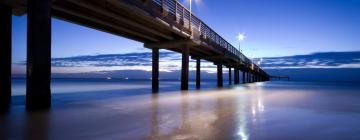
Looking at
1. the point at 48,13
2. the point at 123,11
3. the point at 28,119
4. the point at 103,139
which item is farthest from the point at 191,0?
the point at 103,139

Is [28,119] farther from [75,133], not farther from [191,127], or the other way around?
[191,127]

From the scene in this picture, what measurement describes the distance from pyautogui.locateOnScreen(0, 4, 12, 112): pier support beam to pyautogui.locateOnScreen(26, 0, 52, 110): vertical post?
2.17 m

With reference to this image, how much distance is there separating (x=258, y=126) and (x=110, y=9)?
369 inches

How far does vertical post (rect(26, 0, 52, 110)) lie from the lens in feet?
24.7

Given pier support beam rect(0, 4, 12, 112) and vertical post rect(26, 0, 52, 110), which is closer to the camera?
vertical post rect(26, 0, 52, 110)

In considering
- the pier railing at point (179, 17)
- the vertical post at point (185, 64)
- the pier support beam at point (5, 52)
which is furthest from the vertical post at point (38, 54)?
the vertical post at point (185, 64)

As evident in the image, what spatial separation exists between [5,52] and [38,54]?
2456 mm

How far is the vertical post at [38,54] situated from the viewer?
24.7ft

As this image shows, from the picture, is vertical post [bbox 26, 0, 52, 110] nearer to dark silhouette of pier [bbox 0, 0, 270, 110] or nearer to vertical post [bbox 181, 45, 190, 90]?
dark silhouette of pier [bbox 0, 0, 270, 110]

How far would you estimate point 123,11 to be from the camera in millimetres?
12602

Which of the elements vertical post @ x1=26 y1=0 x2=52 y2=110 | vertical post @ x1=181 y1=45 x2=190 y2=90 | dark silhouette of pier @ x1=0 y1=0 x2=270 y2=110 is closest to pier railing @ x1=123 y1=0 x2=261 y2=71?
dark silhouette of pier @ x1=0 y1=0 x2=270 y2=110

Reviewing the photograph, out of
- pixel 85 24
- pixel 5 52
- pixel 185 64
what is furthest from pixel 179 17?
pixel 5 52

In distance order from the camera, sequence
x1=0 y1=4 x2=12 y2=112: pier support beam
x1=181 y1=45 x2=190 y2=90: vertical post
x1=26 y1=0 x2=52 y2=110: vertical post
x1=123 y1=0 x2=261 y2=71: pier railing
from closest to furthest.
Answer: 1. x1=26 y1=0 x2=52 y2=110: vertical post
2. x1=0 y1=4 x2=12 y2=112: pier support beam
3. x1=123 y1=0 x2=261 y2=71: pier railing
4. x1=181 y1=45 x2=190 y2=90: vertical post

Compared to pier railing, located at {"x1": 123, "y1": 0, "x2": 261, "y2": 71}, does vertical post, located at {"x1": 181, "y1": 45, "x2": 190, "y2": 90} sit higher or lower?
lower
